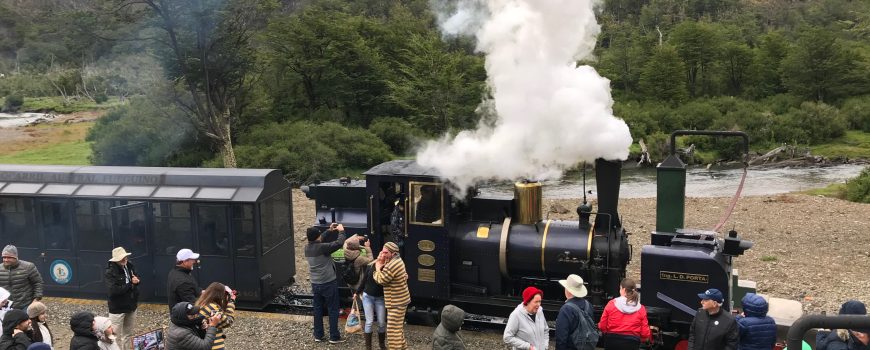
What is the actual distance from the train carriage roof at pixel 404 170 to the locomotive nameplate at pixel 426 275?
1.34 metres

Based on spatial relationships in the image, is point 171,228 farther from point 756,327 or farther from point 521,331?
point 756,327

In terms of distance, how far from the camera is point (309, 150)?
110ft

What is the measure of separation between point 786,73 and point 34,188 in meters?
48.9

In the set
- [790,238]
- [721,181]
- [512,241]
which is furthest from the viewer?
[721,181]

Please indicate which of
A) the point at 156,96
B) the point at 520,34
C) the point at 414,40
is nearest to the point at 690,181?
the point at 414,40

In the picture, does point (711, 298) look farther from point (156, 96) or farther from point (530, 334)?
point (156, 96)

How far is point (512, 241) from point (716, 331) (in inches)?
127

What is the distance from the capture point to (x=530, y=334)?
6.61 m

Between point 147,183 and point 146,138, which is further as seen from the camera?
point 146,138

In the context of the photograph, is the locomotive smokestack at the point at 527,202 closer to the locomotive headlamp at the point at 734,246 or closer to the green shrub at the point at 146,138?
the locomotive headlamp at the point at 734,246

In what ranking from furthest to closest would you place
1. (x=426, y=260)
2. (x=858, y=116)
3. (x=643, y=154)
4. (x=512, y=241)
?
(x=858, y=116) → (x=643, y=154) → (x=426, y=260) → (x=512, y=241)

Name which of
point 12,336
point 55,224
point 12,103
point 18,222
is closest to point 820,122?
point 55,224

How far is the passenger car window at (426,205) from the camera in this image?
30.7 ft

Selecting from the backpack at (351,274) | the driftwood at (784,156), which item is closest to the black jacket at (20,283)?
the backpack at (351,274)
